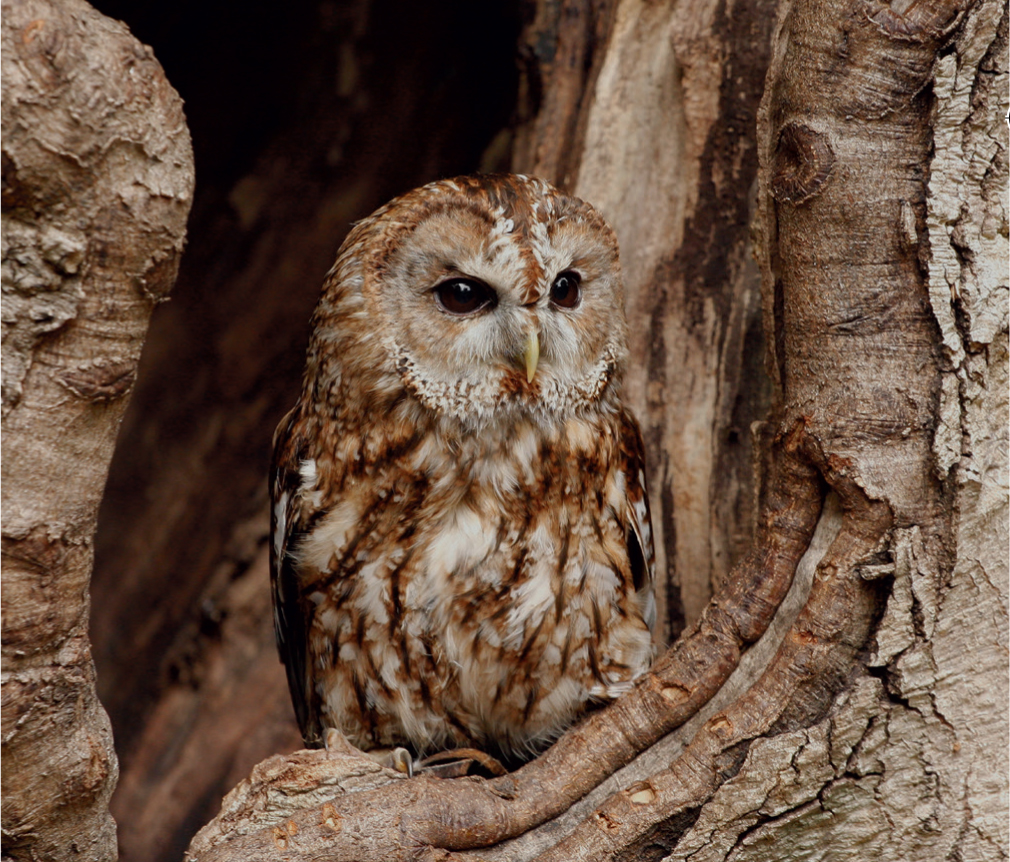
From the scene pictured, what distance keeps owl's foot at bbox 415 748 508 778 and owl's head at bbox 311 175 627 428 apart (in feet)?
2.76

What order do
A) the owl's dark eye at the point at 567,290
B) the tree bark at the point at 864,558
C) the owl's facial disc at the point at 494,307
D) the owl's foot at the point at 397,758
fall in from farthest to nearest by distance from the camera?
the owl's foot at the point at 397,758, the owl's dark eye at the point at 567,290, the owl's facial disc at the point at 494,307, the tree bark at the point at 864,558

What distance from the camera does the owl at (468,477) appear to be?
7.02ft

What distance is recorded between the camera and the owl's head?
6.85 ft

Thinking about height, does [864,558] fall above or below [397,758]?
above

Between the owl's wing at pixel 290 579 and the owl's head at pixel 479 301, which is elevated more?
the owl's head at pixel 479 301

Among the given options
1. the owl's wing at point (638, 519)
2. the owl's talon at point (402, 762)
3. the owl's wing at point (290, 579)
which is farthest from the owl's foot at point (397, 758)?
the owl's wing at point (638, 519)

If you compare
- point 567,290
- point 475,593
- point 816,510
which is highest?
point 567,290

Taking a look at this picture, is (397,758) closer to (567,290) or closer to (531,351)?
(531,351)

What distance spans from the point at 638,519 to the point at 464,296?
2.45 ft

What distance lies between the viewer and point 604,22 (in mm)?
2822

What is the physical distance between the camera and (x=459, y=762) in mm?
2307

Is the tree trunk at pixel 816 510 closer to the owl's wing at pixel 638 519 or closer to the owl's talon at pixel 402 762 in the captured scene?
the owl's wing at pixel 638 519

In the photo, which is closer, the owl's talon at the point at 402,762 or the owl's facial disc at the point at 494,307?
the owl's facial disc at the point at 494,307

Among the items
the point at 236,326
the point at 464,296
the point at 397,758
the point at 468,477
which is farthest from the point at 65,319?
the point at 236,326
